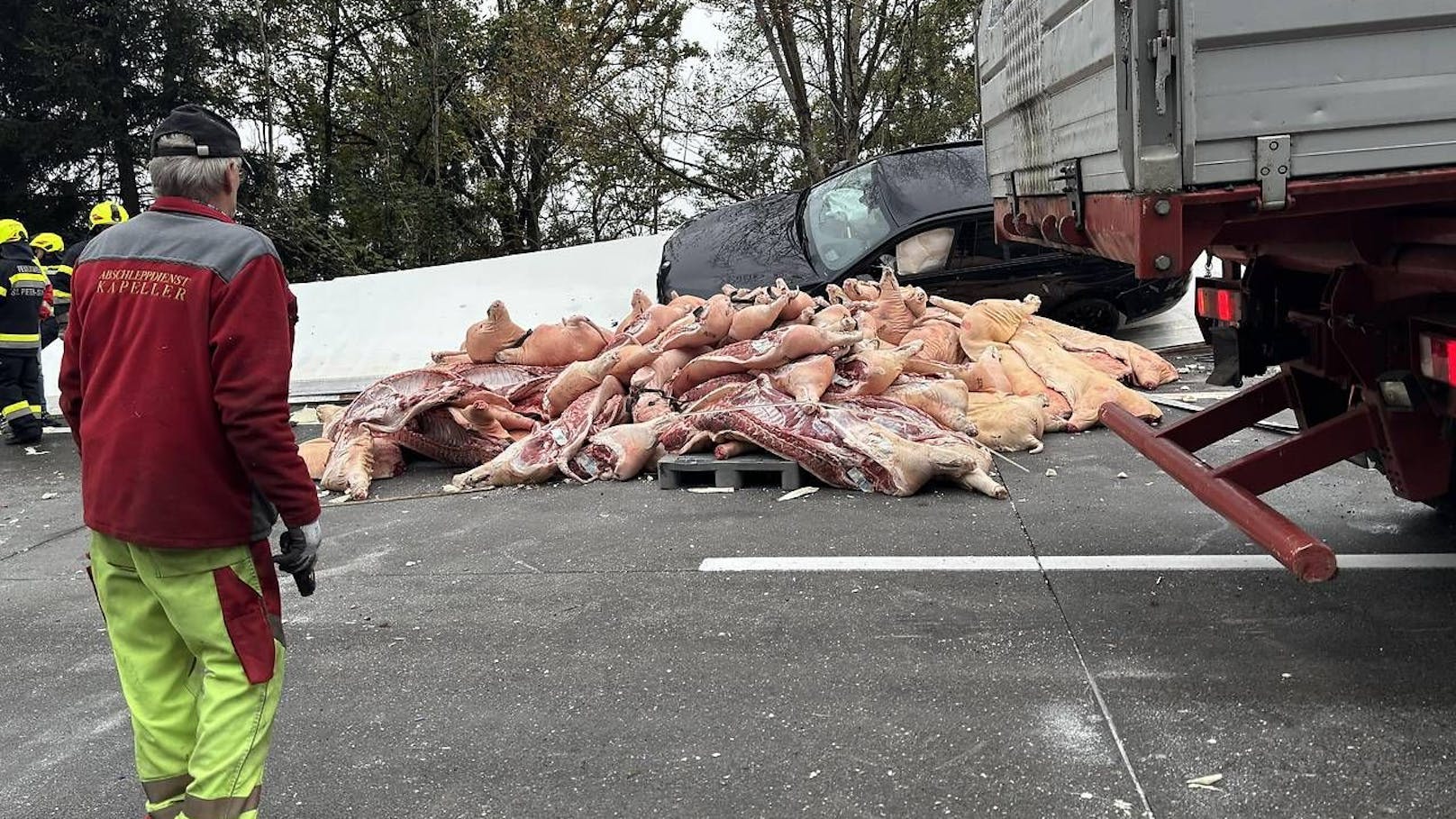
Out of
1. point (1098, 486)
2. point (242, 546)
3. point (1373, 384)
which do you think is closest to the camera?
point (242, 546)

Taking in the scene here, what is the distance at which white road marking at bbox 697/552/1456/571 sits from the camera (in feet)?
15.1

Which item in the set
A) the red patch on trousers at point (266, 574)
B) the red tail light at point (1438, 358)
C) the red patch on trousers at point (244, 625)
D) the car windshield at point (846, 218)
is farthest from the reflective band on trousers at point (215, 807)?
the car windshield at point (846, 218)

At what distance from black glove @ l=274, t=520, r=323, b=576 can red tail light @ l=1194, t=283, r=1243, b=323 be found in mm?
3406

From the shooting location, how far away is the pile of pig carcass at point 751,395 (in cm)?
627

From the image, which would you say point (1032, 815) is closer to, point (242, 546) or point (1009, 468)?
point (242, 546)

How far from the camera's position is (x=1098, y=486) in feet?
19.7

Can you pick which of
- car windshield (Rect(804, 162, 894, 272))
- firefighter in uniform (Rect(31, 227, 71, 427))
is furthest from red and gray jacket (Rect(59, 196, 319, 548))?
firefighter in uniform (Rect(31, 227, 71, 427))

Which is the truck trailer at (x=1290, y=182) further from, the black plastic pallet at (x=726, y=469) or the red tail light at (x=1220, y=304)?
the black plastic pallet at (x=726, y=469)

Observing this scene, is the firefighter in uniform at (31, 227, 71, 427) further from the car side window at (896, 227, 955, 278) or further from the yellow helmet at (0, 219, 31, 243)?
the car side window at (896, 227, 955, 278)

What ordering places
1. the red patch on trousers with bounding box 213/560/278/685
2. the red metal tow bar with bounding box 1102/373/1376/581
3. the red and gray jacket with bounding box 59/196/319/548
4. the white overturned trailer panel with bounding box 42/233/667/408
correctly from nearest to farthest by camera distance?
the red and gray jacket with bounding box 59/196/319/548, the red patch on trousers with bounding box 213/560/278/685, the red metal tow bar with bounding box 1102/373/1376/581, the white overturned trailer panel with bounding box 42/233/667/408

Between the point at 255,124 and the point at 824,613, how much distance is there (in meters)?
15.4

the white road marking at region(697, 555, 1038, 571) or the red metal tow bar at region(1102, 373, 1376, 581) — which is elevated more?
the red metal tow bar at region(1102, 373, 1376, 581)

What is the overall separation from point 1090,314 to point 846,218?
2.26m

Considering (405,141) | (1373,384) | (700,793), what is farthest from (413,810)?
(405,141)
